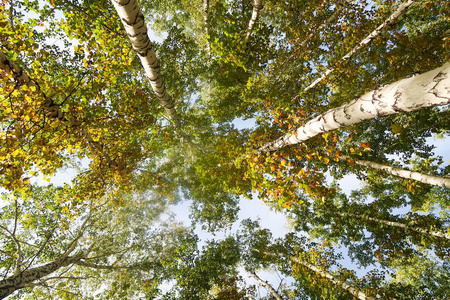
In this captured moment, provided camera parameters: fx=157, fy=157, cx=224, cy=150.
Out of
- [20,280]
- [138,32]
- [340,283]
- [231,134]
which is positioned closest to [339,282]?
[340,283]

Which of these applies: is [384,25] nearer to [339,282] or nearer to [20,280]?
[339,282]

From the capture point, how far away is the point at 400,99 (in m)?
1.31

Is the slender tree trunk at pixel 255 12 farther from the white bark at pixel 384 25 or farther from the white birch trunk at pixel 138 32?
the white birch trunk at pixel 138 32

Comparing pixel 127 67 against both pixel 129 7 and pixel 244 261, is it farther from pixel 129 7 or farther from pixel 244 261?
pixel 244 261

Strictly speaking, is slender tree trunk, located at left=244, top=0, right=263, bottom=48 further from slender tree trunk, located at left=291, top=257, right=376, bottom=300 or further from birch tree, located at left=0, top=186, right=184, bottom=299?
slender tree trunk, located at left=291, top=257, right=376, bottom=300

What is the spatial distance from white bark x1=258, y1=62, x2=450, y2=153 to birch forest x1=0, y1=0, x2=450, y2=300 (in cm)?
1

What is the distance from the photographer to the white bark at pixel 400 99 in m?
1.13

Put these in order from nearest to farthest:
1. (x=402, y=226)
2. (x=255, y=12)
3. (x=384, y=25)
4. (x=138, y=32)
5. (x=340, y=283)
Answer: (x=138, y=32) → (x=255, y=12) → (x=384, y=25) → (x=340, y=283) → (x=402, y=226)

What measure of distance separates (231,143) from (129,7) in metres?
4.46

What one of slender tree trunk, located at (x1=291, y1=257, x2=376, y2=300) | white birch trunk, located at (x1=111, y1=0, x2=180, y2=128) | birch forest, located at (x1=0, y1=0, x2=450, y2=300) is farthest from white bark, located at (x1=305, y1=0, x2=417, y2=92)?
slender tree trunk, located at (x1=291, y1=257, x2=376, y2=300)

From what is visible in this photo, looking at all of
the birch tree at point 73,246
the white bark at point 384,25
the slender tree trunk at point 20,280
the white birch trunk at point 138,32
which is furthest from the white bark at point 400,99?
the slender tree trunk at point 20,280

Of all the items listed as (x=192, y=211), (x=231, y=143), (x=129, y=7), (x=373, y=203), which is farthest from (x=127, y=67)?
(x=373, y=203)

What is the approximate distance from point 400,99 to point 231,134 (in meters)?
5.87

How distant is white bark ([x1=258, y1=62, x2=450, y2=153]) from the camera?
1126mm
